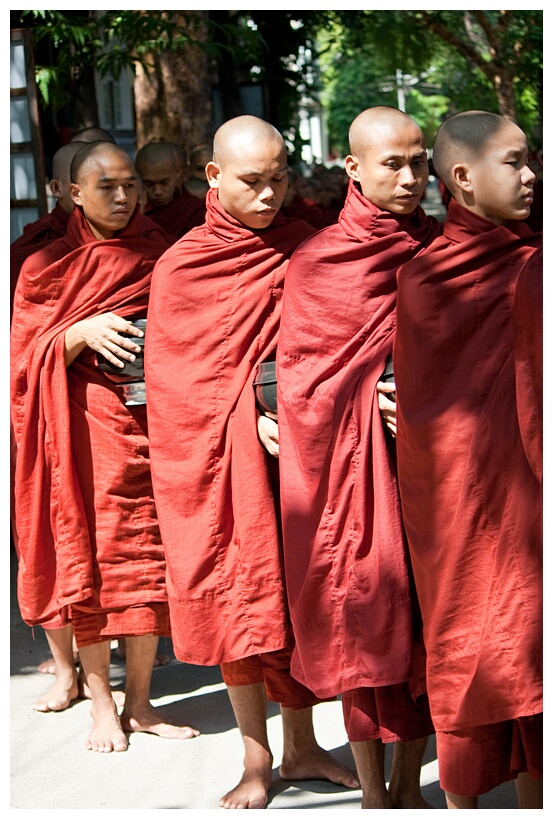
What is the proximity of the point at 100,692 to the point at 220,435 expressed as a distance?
1249 mm

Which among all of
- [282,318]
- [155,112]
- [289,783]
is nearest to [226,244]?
[282,318]

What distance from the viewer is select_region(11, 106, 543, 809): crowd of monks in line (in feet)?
9.23

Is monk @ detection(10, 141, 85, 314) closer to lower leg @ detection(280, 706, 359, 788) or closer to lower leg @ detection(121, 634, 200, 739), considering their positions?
lower leg @ detection(121, 634, 200, 739)

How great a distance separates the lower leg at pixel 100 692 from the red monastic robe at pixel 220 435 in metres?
0.74

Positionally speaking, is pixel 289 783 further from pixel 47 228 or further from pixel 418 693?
pixel 47 228

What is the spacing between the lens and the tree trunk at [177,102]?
9016 mm

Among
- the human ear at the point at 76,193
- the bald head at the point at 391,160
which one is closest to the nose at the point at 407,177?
the bald head at the point at 391,160

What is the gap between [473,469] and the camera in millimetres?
2809

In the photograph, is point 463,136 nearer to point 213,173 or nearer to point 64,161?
point 213,173

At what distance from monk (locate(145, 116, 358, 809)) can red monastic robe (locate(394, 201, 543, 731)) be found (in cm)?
75

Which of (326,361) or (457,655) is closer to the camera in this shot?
(457,655)

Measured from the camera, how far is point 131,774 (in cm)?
395

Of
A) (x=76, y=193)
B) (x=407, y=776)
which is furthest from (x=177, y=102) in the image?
(x=407, y=776)

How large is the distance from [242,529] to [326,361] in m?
0.61
